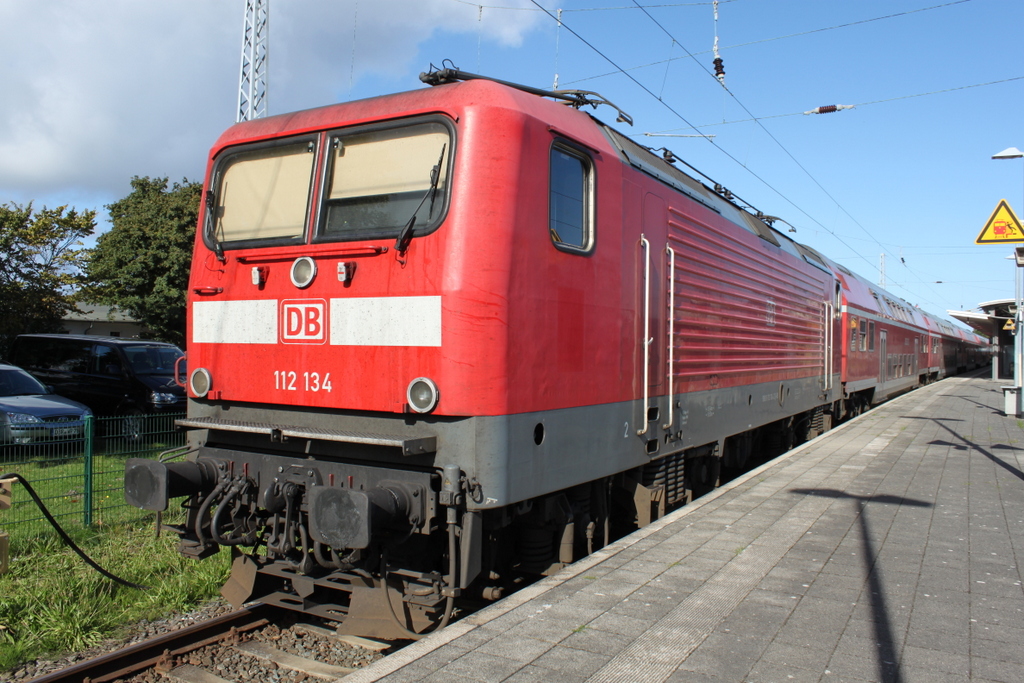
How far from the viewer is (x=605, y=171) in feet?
16.9

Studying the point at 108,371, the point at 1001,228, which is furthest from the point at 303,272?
the point at 108,371

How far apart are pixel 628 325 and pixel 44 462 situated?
6042 mm

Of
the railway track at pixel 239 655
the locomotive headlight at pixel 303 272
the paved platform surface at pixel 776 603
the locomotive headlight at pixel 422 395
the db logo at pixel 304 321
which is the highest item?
the locomotive headlight at pixel 303 272

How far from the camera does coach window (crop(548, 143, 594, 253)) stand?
4.66 meters

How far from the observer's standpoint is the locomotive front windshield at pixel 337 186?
4.43 metres

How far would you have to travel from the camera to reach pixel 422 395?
4.21m

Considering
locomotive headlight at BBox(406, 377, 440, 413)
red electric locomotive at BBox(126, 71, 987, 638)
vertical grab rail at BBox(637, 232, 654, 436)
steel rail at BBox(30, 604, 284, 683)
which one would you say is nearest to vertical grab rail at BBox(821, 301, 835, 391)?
red electric locomotive at BBox(126, 71, 987, 638)

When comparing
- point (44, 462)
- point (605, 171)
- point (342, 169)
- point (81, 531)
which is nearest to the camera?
point (342, 169)

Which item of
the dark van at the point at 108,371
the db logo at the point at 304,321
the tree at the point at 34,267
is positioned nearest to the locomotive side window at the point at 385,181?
the db logo at the point at 304,321

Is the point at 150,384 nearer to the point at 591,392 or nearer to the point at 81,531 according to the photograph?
the point at 81,531

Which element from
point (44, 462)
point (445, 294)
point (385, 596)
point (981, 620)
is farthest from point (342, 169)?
point (44, 462)

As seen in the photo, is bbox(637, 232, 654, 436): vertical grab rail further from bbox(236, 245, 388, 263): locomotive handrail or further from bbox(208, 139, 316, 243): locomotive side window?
bbox(208, 139, 316, 243): locomotive side window

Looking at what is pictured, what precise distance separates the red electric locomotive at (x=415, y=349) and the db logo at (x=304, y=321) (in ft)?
0.04

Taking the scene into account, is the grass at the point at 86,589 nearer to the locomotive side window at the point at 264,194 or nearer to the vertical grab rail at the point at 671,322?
the locomotive side window at the point at 264,194
